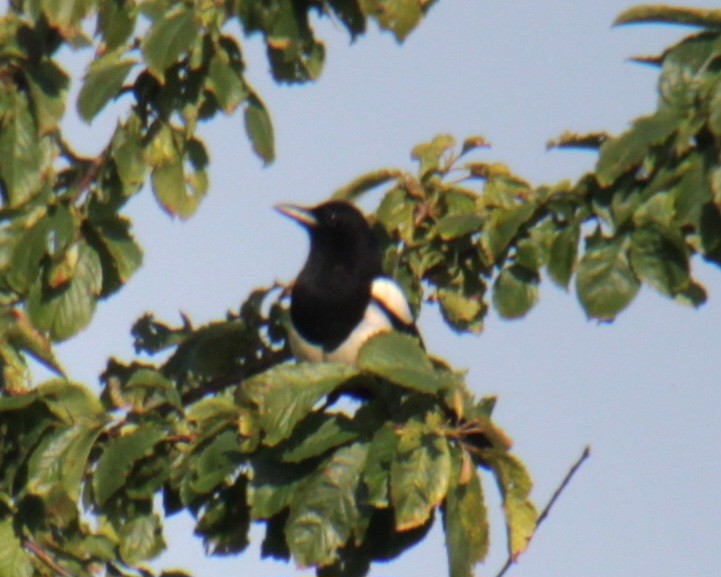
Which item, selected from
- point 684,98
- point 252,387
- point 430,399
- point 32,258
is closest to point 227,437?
point 252,387

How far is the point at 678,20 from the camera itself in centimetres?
348

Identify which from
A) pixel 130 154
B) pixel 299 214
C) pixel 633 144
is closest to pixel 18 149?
pixel 130 154

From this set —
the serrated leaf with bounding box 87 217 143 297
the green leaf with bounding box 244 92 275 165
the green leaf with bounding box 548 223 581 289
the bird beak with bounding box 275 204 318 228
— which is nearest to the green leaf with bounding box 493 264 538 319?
the green leaf with bounding box 548 223 581 289

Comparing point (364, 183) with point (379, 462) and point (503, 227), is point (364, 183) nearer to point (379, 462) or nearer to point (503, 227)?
point (503, 227)

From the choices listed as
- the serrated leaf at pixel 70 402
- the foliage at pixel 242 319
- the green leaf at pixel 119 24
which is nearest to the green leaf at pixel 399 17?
the foliage at pixel 242 319

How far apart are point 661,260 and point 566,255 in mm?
379

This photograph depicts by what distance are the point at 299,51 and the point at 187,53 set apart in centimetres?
34

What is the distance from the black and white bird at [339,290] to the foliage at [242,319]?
2.64 ft

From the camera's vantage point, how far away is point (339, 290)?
6.42 m

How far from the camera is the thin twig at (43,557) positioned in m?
4.01

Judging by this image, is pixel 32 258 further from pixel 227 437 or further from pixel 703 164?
pixel 703 164

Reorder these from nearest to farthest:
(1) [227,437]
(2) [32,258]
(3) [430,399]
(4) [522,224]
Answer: (3) [430,399] → (1) [227,437] → (2) [32,258] → (4) [522,224]

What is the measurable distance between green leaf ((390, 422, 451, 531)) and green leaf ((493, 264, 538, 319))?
4.13 feet

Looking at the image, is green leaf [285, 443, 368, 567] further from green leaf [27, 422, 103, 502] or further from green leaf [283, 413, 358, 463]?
green leaf [27, 422, 103, 502]
